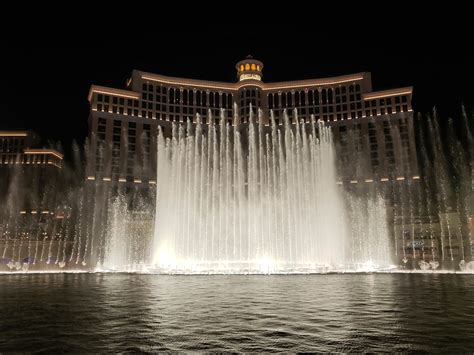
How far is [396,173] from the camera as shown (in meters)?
72.8

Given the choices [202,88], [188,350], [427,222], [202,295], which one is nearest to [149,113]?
[202,88]

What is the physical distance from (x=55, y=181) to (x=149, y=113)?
46442 mm

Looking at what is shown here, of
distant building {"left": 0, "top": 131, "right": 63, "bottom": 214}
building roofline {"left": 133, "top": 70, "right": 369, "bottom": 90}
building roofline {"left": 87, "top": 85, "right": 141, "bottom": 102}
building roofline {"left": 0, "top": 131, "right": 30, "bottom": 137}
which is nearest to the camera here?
building roofline {"left": 87, "top": 85, "right": 141, "bottom": 102}

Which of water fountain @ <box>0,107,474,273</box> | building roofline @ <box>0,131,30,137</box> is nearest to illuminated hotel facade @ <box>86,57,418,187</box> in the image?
water fountain @ <box>0,107,474,273</box>

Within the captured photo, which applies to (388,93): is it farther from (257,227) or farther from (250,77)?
(257,227)

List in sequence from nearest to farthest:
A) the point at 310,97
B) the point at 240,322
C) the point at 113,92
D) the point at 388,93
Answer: the point at 240,322 → the point at 113,92 → the point at 388,93 → the point at 310,97

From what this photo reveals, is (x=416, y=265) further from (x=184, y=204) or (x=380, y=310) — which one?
(x=380, y=310)

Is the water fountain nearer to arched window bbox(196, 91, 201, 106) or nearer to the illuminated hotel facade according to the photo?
the illuminated hotel facade

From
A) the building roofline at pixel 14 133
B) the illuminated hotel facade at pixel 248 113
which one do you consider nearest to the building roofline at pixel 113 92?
the illuminated hotel facade at pixel 248 113

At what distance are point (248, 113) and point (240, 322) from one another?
72798mm

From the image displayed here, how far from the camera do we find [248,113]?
79.3m

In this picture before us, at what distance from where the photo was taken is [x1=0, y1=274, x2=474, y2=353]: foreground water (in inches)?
261

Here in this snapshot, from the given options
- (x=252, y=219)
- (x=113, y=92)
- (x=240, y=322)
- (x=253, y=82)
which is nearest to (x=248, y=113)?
(x=253, y=82)

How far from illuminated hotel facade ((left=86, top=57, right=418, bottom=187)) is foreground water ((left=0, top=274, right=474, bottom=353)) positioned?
62.3 metres
